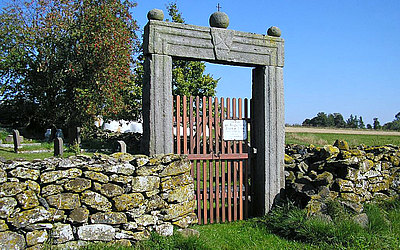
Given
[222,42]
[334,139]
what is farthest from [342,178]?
[334,139]

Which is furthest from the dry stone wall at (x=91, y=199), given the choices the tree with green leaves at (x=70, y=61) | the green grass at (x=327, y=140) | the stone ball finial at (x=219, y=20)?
the green grass at (x=327, y=140)

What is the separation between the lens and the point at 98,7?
17594mm

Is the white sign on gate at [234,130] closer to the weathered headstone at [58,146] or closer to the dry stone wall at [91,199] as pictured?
the dry stone wall at [91,199]

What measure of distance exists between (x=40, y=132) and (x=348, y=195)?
75.7ft

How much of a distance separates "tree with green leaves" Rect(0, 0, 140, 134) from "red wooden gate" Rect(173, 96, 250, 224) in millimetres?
12083

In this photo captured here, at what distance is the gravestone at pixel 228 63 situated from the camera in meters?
5.37

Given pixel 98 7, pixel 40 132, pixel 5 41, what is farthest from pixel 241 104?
pixel 40 132

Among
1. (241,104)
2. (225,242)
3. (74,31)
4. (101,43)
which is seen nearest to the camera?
(225,242)

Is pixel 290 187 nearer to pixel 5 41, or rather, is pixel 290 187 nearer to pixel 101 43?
pixel 101 43

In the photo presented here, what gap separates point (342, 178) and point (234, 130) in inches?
95.8

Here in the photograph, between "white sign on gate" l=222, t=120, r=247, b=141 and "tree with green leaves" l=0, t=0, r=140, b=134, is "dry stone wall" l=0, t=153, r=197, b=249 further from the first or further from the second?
"tree with green leaves" l=0, t=0, r=140, b=134

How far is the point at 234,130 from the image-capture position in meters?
6.20

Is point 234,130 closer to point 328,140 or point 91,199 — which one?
point 91,199

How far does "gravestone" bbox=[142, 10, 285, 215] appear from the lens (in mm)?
5367
